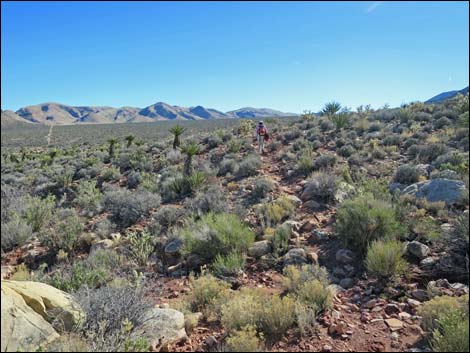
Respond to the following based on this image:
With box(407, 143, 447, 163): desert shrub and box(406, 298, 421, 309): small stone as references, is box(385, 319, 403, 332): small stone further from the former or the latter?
box(407, 143, 447, 163): desert shrub

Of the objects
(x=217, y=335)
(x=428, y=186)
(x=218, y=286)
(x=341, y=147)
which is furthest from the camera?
(x=341, y=147)

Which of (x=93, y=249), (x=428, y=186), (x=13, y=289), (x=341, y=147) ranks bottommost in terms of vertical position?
(x=93, y=249)

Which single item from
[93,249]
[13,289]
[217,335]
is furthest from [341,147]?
[13,289]

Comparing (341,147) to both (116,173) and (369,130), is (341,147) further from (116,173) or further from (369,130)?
(116,173)

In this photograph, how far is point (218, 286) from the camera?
4.32m

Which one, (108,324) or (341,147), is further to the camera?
(341,147)

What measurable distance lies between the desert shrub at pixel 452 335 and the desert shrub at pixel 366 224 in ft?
6.37

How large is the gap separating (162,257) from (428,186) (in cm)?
563

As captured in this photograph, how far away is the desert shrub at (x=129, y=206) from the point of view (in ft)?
27.6

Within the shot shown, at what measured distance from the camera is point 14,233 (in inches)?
280

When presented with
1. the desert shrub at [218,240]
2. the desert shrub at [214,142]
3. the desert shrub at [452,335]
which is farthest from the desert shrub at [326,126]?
the desert shrub at [452,335]

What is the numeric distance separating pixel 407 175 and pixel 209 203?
16.3ft

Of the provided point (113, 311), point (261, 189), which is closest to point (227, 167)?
point (261, 189)

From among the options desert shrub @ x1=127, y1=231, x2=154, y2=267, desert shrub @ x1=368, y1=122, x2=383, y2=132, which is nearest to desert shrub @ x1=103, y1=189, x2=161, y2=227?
desert shrub @ x1=127, y1=231, x2=154, y2=267
